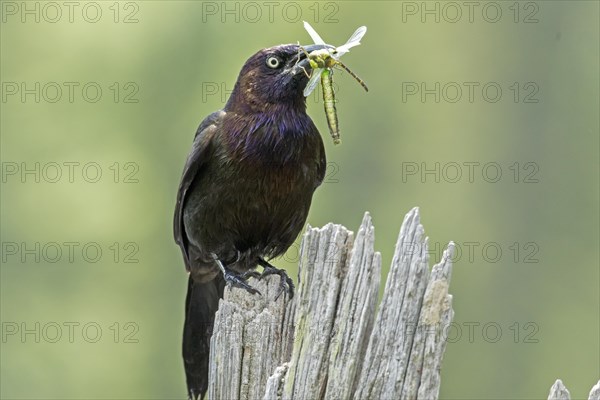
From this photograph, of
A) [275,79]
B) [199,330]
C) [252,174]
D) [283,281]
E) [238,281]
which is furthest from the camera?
[199,330]

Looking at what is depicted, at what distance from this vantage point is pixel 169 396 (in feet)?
47.6

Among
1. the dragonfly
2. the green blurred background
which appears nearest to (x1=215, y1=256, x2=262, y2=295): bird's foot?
the dragonfly

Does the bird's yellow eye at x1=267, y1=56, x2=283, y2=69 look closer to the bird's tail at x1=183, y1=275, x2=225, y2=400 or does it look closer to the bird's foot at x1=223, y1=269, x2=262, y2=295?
the bird's foot at x1=223, y1=269, x2=262, y2=295

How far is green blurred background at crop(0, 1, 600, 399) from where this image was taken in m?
14.3

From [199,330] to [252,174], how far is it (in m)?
1.15

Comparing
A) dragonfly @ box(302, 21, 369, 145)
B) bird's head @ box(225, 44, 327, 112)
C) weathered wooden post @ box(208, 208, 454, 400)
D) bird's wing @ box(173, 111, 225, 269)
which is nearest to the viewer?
weathered wooden post @ box(208, 208, 454, 400)

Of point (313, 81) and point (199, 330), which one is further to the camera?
point (199, 330)

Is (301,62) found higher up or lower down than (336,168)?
higher up

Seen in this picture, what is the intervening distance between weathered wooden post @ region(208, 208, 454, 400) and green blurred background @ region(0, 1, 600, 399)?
7882 mm

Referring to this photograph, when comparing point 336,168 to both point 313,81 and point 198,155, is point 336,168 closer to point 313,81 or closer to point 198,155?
point 198,155

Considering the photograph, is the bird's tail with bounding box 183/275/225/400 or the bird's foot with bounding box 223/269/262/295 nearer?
the bird's foot with bounding box 223/269/262/295

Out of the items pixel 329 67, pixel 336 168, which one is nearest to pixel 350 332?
pixel 329 67

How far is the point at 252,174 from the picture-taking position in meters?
7.01

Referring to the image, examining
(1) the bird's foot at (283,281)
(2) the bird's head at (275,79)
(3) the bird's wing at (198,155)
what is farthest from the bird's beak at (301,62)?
(1) the bird's foot at (283,281)
